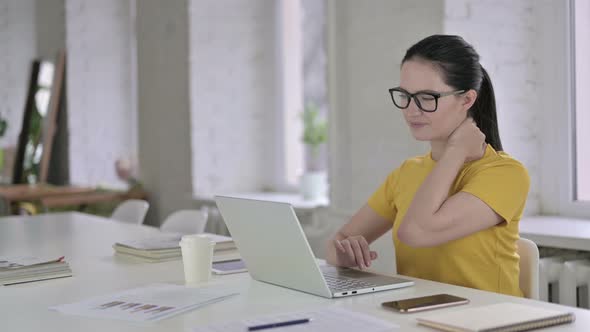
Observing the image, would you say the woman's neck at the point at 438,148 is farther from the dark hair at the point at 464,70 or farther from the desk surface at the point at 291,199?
the desk surface at the point at 291,199

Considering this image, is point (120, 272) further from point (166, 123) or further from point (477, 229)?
point (166, 123)

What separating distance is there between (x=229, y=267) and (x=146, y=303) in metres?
0.45

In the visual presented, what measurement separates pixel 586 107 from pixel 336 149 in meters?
1.04

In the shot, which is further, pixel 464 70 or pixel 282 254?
pixel 464 70

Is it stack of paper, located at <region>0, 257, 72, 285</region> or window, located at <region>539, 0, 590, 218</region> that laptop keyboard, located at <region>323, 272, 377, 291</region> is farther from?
window, located at <region>539, 0, 590, 218</region>

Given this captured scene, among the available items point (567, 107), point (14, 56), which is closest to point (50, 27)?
point (14, 56)

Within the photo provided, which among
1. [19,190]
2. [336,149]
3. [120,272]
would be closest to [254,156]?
[336,149]

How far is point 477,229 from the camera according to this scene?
1.76 meters

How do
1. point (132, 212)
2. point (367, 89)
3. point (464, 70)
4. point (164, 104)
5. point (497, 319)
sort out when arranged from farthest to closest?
point (164, 104), point (132, 212), point (367, 89), point (464, 70), point (497, 319)

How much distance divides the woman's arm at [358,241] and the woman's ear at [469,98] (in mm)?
409

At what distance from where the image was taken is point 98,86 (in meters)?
6.28

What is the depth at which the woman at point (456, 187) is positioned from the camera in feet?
5.76

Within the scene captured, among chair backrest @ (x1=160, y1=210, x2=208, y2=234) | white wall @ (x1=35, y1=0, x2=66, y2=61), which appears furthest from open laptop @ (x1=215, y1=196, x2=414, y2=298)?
white wall @ (x1=35, y1=0, x2=66, y2=61)

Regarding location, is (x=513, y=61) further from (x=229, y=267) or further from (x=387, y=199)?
(x=229, y=267)
